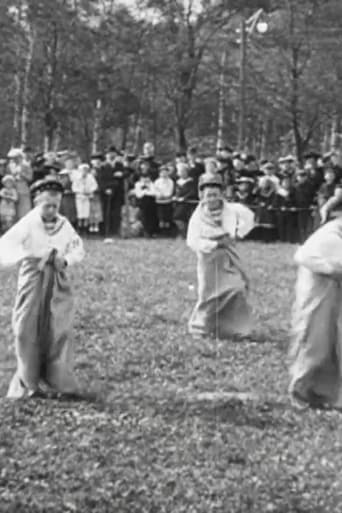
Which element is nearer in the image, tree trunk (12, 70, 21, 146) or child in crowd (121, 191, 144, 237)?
child in crowd (121, 191, 144, 237)

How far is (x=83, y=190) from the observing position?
873 inches

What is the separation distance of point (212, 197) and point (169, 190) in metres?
10.6

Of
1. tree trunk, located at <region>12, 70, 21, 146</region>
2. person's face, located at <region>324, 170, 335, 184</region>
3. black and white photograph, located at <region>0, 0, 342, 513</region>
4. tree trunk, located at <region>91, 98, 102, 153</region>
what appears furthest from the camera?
tree trunk, located at <region>91, 98, 102, 153</region>

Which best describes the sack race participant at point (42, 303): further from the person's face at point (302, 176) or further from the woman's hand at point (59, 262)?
the person's face at point (302, 176)

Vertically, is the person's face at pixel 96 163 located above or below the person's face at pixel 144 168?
above

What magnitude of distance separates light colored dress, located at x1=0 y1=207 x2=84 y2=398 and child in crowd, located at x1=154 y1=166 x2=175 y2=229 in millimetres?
13571

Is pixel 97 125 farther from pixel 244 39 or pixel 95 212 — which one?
pixel 95 212

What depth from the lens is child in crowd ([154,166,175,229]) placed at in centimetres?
2289

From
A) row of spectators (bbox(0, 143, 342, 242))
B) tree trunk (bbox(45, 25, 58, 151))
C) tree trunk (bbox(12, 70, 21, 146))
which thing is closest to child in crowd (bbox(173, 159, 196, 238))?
row of spectators (bbox(0, 143, 342, 242))

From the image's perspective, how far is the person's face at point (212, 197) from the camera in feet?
40.6

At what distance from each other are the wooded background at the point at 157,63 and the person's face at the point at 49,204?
21.3 meters

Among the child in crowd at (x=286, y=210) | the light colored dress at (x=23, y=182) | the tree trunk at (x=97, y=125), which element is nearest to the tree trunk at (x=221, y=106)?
the tree trunk at (x=97, y=125)

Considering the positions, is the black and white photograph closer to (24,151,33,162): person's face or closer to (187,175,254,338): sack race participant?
(187,175,254,338): sack race participant

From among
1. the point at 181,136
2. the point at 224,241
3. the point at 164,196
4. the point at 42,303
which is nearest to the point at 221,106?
the point at 181,136
